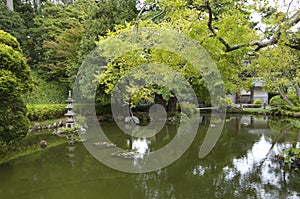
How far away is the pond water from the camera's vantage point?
12.9 feet

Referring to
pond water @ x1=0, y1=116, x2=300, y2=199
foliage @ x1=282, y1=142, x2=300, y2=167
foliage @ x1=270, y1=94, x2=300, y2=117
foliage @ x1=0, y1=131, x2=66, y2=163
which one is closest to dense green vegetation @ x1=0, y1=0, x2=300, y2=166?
foliage @ x1=270, y1=94, x2=300, y2=117

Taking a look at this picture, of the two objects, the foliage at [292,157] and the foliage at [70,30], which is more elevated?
the foliage at [70,30]

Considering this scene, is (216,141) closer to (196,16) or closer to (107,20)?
(196,16)

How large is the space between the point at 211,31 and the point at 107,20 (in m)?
9.60

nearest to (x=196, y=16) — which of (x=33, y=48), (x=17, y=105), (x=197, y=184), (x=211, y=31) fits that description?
(x=211, y=31)

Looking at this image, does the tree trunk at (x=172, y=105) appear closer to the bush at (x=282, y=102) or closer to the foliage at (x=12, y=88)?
the bush at (x=282, y=102)

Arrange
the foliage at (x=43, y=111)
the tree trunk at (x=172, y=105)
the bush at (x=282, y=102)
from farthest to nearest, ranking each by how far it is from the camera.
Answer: the bush at (x=282, y=102), the tree trunk at (x=172, y=105), the foliage at (x=43, y=111)

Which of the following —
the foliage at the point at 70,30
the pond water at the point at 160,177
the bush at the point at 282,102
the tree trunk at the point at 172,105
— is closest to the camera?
the pond water at the point at 160,177

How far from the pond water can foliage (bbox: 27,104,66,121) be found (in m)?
3.84

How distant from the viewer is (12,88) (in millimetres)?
5352

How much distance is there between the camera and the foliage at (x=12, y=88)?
5306 millimetres

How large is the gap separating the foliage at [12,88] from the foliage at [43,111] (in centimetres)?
449

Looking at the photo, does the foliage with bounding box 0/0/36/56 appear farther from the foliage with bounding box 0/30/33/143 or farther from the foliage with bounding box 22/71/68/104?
the foliage with bounding box 0/30/33/143

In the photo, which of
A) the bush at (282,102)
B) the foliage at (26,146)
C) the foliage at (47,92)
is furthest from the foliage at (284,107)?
the foliage at (47,92)
